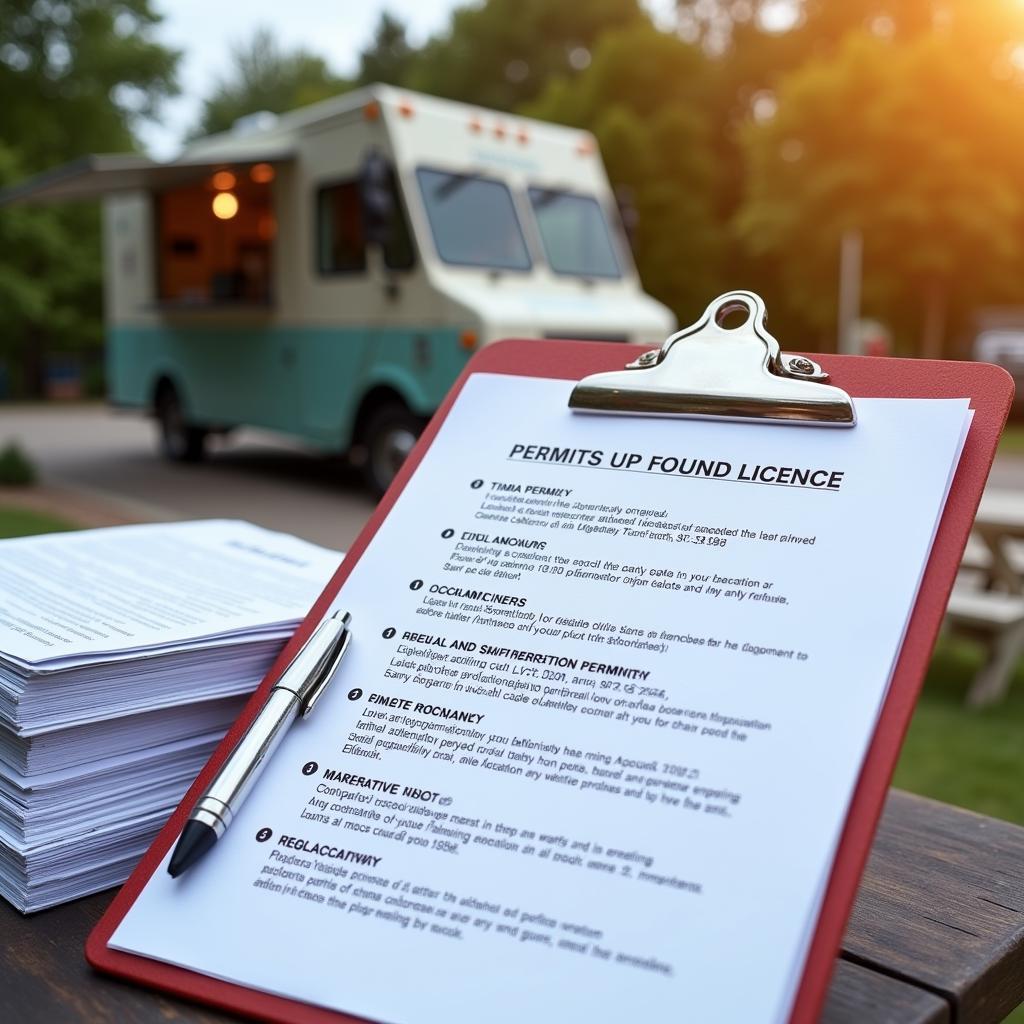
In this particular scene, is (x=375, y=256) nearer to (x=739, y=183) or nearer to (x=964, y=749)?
(x=964, y=749)

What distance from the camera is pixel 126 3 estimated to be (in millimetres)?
26562

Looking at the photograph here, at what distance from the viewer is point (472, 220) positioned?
8.83 m

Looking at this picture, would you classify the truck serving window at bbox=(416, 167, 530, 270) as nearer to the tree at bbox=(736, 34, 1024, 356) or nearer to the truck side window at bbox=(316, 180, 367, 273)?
the truck side window at bbox=(316, 180, 367, 273)

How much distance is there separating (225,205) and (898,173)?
14873 mm

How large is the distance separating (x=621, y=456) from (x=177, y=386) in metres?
11.4

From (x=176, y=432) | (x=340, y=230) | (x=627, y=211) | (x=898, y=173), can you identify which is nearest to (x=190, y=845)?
(x=340, y=230)

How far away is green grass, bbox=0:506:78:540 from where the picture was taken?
7.11 m

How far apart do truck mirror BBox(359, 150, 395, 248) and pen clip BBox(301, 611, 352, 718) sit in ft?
24.9

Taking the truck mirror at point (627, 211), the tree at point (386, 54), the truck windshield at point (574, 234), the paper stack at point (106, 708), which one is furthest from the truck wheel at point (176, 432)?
the tree at point (386, 54)

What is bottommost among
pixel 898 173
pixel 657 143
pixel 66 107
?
pixel 898 173

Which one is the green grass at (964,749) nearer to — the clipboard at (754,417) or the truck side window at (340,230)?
the clipboard at (754,417)

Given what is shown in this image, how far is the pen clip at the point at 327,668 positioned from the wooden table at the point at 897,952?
0.23 m

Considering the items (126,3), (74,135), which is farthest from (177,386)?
(126,3)

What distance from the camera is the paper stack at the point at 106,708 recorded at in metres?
0.93
